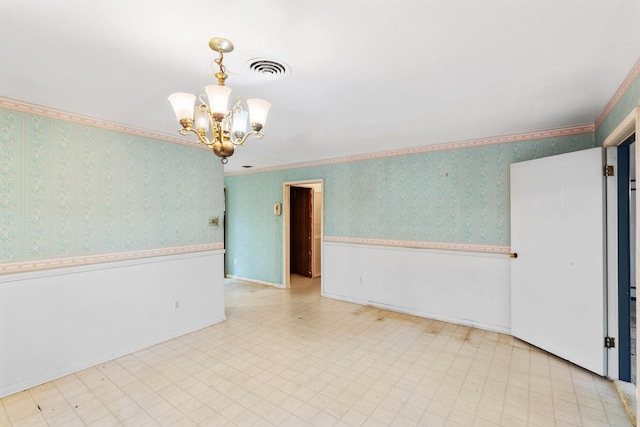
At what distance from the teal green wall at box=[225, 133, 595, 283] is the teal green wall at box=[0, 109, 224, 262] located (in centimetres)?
193

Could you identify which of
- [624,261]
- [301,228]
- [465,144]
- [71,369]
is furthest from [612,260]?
[301,228]

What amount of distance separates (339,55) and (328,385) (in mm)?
2404

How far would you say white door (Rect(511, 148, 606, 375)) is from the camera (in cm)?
255

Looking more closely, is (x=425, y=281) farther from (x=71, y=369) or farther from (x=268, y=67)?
(x=71, y=369)

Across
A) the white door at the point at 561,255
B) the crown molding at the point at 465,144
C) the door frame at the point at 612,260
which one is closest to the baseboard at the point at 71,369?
the crown molding at the point at 465,144

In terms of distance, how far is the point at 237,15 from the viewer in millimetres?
1387

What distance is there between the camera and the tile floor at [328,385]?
80.1 inches

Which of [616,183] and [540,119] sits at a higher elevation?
[540,119]

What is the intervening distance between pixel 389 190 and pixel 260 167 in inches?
103

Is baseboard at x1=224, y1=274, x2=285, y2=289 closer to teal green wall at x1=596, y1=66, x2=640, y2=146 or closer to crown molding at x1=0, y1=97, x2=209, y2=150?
crown molding at x1=0, y1=97, x2=209, y2=150

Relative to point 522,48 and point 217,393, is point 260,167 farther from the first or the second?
point 522,48

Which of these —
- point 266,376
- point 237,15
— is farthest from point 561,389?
point 237,15

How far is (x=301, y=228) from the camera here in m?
6.45

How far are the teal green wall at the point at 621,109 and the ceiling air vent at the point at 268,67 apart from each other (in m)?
2.21
